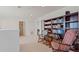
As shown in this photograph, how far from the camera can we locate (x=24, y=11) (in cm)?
245

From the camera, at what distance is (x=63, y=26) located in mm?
2533

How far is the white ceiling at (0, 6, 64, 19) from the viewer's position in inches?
94.3

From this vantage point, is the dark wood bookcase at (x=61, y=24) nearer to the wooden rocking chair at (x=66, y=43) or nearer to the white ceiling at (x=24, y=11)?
the wooden rocking chair at (x=66, y=43)

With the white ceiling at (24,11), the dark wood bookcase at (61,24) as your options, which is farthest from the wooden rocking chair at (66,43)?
the white ceiling at (24,11)

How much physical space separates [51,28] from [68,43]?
18.2 inches

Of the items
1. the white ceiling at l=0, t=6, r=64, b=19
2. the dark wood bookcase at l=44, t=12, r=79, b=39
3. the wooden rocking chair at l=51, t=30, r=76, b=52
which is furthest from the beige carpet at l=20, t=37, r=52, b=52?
the white ceiling at l=0, t=6, r=64, b=19

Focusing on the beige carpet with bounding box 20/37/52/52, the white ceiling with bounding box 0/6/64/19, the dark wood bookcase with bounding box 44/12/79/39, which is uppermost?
the white ceiling with bounding box 0/6/64/19

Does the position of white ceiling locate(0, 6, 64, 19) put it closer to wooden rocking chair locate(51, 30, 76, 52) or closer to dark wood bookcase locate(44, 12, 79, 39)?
dark wood bookcase locate(44, 12, 79, 39)

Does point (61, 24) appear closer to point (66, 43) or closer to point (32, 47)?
point (66, 43)

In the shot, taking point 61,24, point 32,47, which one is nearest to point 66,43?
point 61,24

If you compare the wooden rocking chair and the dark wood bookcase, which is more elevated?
the dark wood bookcase

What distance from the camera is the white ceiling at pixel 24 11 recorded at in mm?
2396
